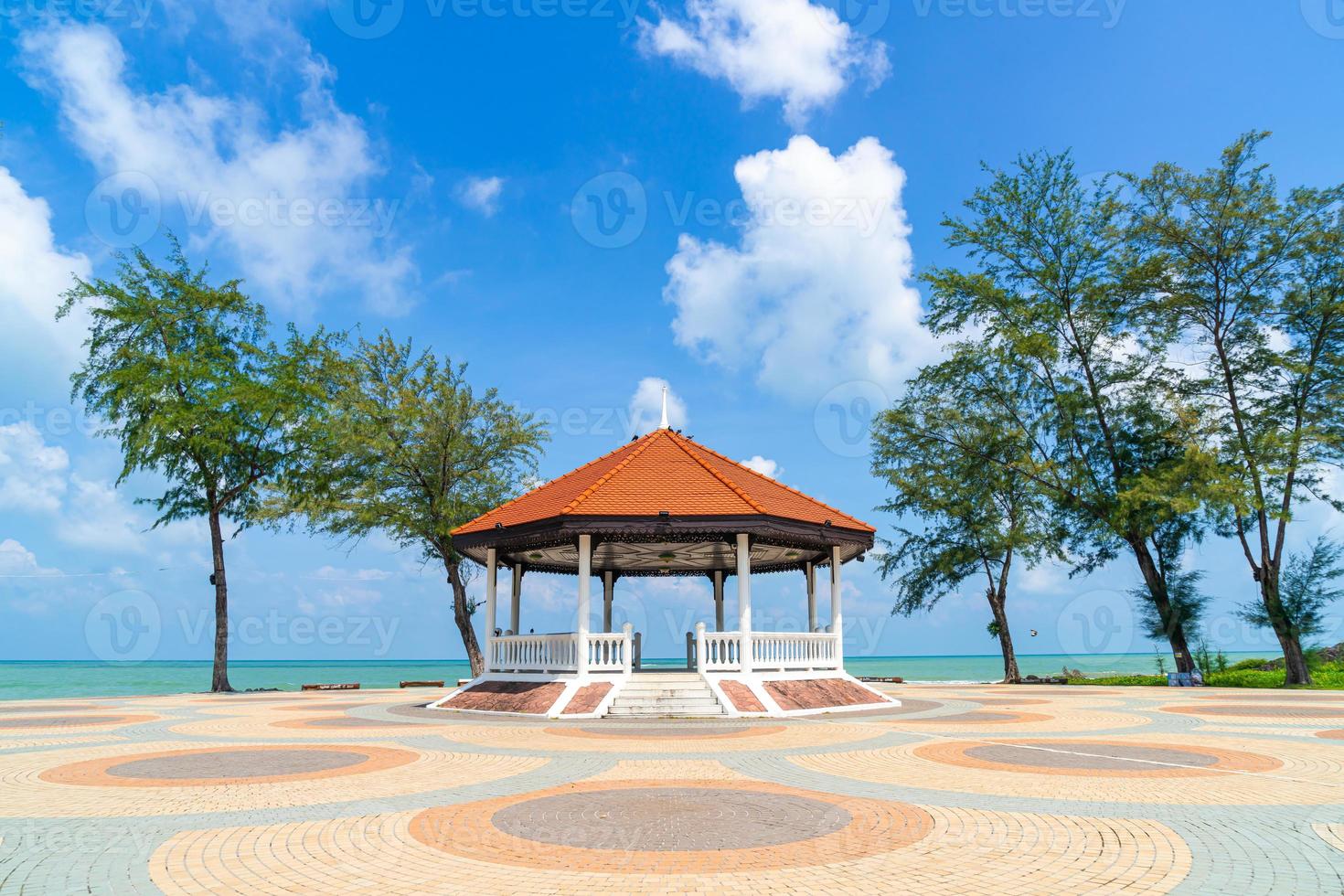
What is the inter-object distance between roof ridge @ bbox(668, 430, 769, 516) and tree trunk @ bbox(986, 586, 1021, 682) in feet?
60.0

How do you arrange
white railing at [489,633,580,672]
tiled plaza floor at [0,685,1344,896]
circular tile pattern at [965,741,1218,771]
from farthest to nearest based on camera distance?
1. white railing at [489,633,580,672]
2. circular tile pattern at [965,741,1218,771]
3. tiled plaza floor at [0,685,1344,896]

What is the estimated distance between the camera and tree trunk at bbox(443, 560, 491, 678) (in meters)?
32.5

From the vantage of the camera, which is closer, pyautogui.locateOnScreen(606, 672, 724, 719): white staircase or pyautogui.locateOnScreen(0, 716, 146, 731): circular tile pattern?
pyautogui.locateOnScreen(0, 716, 146, 731): circular tile pattern

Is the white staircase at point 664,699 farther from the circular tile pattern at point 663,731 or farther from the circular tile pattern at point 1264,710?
the circular tile pattern at point 1264,710

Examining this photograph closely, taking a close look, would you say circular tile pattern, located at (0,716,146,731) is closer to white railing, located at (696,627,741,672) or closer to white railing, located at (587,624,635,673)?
white railing, located at (587,624,635,673)

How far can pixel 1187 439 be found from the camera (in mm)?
28391

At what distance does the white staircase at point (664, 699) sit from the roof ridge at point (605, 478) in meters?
3.96

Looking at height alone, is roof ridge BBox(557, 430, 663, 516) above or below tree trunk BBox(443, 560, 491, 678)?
above

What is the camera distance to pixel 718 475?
67.7 ft

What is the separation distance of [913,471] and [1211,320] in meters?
11.7

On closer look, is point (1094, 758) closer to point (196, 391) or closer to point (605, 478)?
point (605, 478)

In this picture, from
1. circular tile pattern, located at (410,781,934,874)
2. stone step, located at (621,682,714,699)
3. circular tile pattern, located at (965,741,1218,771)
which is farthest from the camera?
stone step, located at (621,682,714,699)

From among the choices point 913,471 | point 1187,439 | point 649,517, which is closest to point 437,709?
point 649,517

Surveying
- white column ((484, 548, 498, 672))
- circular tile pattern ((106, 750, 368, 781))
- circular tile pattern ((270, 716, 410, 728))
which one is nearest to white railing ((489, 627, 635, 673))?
white column ((484, 548, 498, 672))
